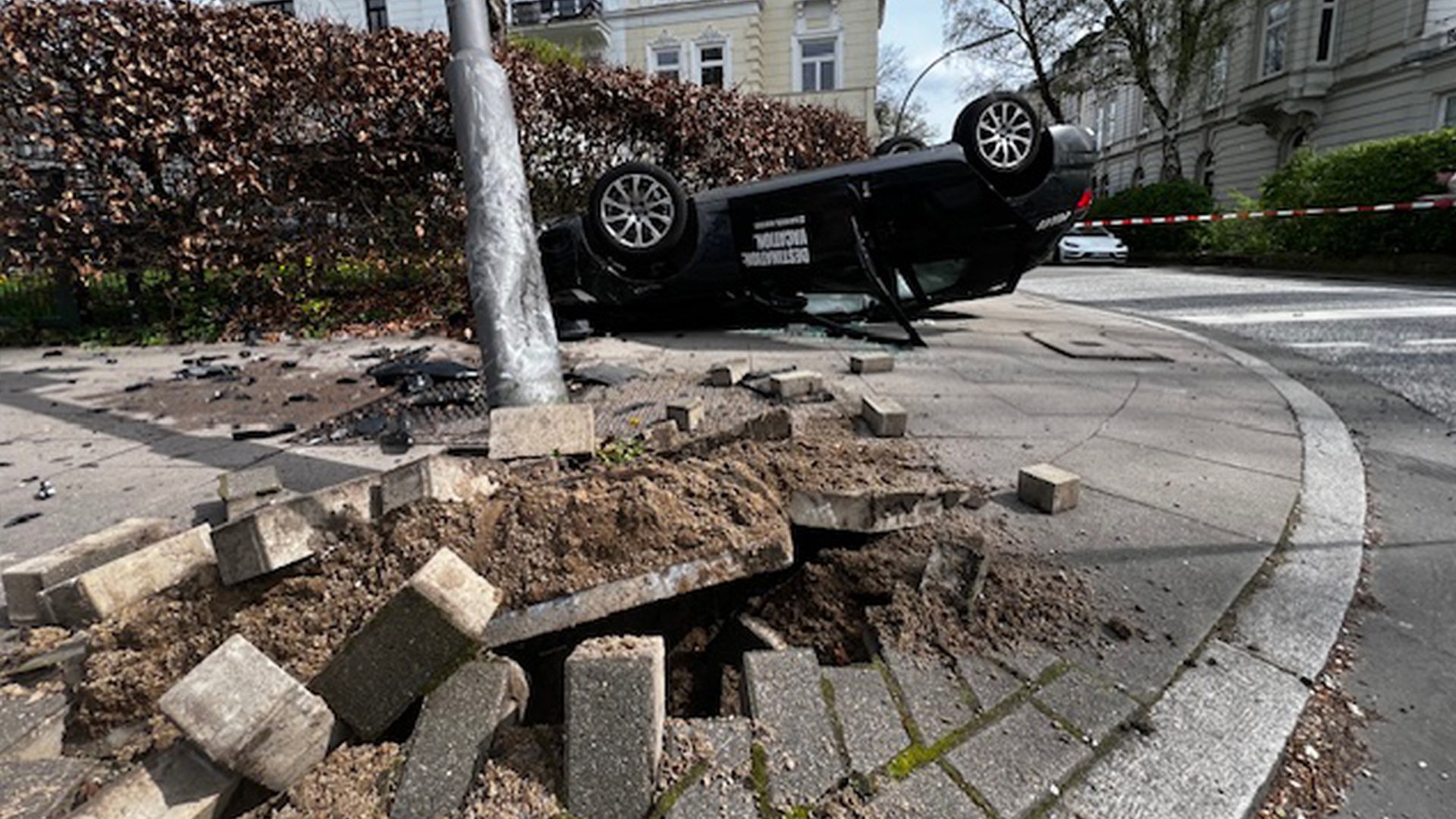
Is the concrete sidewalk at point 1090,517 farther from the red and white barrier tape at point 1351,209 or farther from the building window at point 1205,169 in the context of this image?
the building window at point 1205,169

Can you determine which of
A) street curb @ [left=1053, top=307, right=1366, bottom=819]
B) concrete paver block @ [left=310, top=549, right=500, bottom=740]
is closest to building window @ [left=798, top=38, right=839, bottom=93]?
street curb @ [left=1053, top=307, right=1366, bottom=819]

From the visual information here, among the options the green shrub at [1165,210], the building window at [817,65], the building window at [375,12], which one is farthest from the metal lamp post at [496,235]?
the building window at [375,12]

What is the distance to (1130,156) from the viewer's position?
43.6 metres

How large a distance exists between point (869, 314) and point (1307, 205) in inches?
591

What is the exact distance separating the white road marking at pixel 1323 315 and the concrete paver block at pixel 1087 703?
795cm

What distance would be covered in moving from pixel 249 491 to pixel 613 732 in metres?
2.19

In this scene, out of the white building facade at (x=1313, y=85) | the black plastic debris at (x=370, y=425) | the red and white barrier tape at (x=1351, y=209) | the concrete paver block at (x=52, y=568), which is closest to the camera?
the concrete paver block at (x=52, y=568)

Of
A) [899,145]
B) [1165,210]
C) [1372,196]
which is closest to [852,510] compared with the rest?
[899,145]

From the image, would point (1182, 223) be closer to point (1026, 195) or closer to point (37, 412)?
point (1026, 195)

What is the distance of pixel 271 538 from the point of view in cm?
196

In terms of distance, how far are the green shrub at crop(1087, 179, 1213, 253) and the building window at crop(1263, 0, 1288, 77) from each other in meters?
8.80

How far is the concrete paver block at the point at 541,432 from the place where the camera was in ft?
9.16

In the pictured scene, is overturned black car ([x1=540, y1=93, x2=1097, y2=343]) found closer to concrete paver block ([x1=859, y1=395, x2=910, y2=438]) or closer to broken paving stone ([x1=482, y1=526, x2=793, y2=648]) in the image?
concrete paver block ([x1=859, y1=395, x2=910, y2=438])

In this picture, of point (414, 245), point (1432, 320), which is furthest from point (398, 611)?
point (1432, 320)
